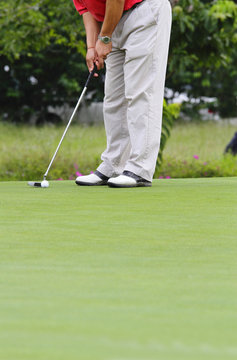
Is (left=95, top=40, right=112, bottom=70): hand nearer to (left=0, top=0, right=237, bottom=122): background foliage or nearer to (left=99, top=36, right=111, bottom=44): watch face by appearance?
(left=99, top=36, right=111, bottom=44): watch face

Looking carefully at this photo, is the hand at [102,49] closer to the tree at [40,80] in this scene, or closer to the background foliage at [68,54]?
the background foliage at [68,54]

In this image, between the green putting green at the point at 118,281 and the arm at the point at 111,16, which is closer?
the green putting green at the point at 118,281

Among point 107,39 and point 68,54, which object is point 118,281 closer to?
point 107,39

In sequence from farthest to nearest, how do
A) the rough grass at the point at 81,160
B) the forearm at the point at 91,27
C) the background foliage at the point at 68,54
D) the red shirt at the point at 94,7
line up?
the background foliage at the point at 68,54 → the rough grass at the point at 81,160 → the forearm at the point at 91,27 → the red shirt at the point at 94,7

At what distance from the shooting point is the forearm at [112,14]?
4.52 metres

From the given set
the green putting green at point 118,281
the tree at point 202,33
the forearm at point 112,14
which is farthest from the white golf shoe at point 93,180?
the tree at point 202,33

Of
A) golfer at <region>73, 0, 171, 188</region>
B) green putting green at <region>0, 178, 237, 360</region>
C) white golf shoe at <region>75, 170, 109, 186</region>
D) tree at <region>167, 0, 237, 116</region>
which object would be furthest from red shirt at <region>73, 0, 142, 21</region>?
tree at <region>167, 0, 237, 116</region>

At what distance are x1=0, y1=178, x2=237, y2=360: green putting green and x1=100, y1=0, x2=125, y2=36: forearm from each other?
133 cm

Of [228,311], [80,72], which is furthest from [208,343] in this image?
[80,72]

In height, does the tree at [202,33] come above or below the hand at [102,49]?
below

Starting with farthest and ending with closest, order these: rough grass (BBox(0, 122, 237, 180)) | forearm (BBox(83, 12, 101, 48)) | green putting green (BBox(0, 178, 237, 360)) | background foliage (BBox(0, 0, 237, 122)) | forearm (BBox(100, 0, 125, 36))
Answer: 1. background foliage (BBox(0, 0, 237, 122))
2. rough grass (BBox(0, 122, 237, 180))
3. forearm (BBox(83, 12, 101, 48))
4. forearm (BBox(100, 0, 125, 36))
5. green putting green (BBox(0, 178, 237, 360))

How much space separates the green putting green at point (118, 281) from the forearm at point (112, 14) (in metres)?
1.33

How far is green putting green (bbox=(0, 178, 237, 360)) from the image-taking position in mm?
1460

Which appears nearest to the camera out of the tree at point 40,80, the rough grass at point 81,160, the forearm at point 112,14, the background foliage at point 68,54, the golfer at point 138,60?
the forearm at point 112,14
